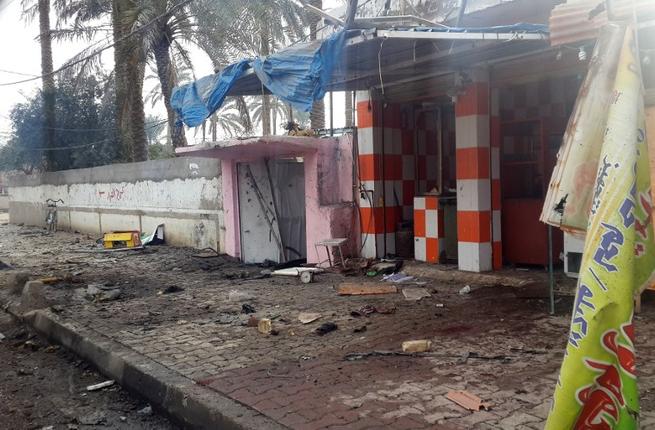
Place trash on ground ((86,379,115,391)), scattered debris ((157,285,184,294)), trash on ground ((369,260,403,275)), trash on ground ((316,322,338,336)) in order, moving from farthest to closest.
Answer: trash on ground ((369,260,403,275)) → scattered debris ((157,285,184,294)) → trash on ground ((316,322,338,336)) → trash on ground ((86,379,115,391))

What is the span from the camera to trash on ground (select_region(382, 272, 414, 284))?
27.6 ft

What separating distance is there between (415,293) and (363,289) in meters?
0.73

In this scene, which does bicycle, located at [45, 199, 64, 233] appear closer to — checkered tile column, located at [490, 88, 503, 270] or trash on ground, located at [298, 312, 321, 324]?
trash on ground, located at [298, 312, 321, 324]

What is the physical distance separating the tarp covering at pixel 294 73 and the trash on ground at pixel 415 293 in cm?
257

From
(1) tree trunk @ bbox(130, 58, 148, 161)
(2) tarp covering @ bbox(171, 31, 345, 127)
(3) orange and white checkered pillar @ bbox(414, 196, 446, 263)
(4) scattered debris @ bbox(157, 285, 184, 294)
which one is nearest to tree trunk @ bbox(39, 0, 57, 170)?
(1) tree trunk @ bbox(130, 58, 148, 161)

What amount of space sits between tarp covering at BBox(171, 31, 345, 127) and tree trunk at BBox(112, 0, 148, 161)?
28.6 feet

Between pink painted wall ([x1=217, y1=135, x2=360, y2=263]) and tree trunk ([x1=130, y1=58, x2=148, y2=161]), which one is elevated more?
tree trunk ([x1=130, y1=58, x2=148, y2=161])

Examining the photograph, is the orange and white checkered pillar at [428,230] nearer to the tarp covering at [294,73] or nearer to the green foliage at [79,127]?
the tarp covering at [294,73]

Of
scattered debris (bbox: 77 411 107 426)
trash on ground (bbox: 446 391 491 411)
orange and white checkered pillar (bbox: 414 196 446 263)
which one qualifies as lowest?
scattered debris (bbox: 77 411 107 426)

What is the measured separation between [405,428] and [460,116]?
5606mm

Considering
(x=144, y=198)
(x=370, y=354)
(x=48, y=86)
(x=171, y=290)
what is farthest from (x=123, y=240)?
(x=48, y=86)

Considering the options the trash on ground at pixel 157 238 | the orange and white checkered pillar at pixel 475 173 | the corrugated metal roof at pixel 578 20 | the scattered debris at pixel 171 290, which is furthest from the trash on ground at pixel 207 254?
the corrugated metal roof at pixel 578 20

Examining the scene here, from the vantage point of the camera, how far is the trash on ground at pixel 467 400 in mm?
3846

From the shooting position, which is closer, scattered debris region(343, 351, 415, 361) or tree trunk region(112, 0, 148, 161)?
scattered debris region(343, 351, 415, 361)
